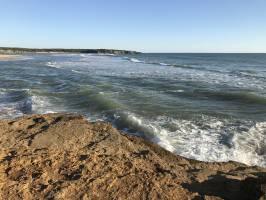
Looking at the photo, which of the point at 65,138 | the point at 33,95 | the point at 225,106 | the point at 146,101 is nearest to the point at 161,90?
the point at 146,101

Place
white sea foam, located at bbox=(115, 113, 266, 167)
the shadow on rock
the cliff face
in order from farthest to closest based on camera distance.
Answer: white sea foam, located at bbox=(115, 113, 266, 167), the cliff face, the shadow on rock

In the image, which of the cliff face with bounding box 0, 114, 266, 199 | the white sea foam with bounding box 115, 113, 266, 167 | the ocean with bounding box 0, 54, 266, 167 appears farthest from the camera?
the ocean with bounding box 0, 54, 266, 167

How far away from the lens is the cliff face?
5.57 m

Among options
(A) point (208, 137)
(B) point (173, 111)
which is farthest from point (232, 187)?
(B) point (173, 111)

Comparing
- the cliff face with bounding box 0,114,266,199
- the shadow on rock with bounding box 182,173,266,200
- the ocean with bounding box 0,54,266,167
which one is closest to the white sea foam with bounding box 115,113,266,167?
the ocean with bounding box 0,54,266,167

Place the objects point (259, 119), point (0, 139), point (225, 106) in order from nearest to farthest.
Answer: point (0, 139)
point (259, 119)
point (225, 106)

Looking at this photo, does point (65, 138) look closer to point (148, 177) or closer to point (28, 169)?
point (28, 169)

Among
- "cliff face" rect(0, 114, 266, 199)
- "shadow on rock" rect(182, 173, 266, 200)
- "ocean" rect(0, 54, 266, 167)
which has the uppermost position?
"shadow on rock" rect(182, 173, 266, 200)

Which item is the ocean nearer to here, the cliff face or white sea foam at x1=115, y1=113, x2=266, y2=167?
white sea foam at x1=115, y1=113, x2=266, y2=167

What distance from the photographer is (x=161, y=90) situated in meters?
21.3

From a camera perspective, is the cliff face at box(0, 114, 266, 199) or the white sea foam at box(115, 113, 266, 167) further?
the white sea foam at box(115, 113, 266, 167)

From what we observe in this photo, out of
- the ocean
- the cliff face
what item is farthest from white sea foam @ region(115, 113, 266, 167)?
the cliff face

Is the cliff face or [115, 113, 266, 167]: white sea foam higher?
the cliff face

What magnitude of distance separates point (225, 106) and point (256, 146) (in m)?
6.26
